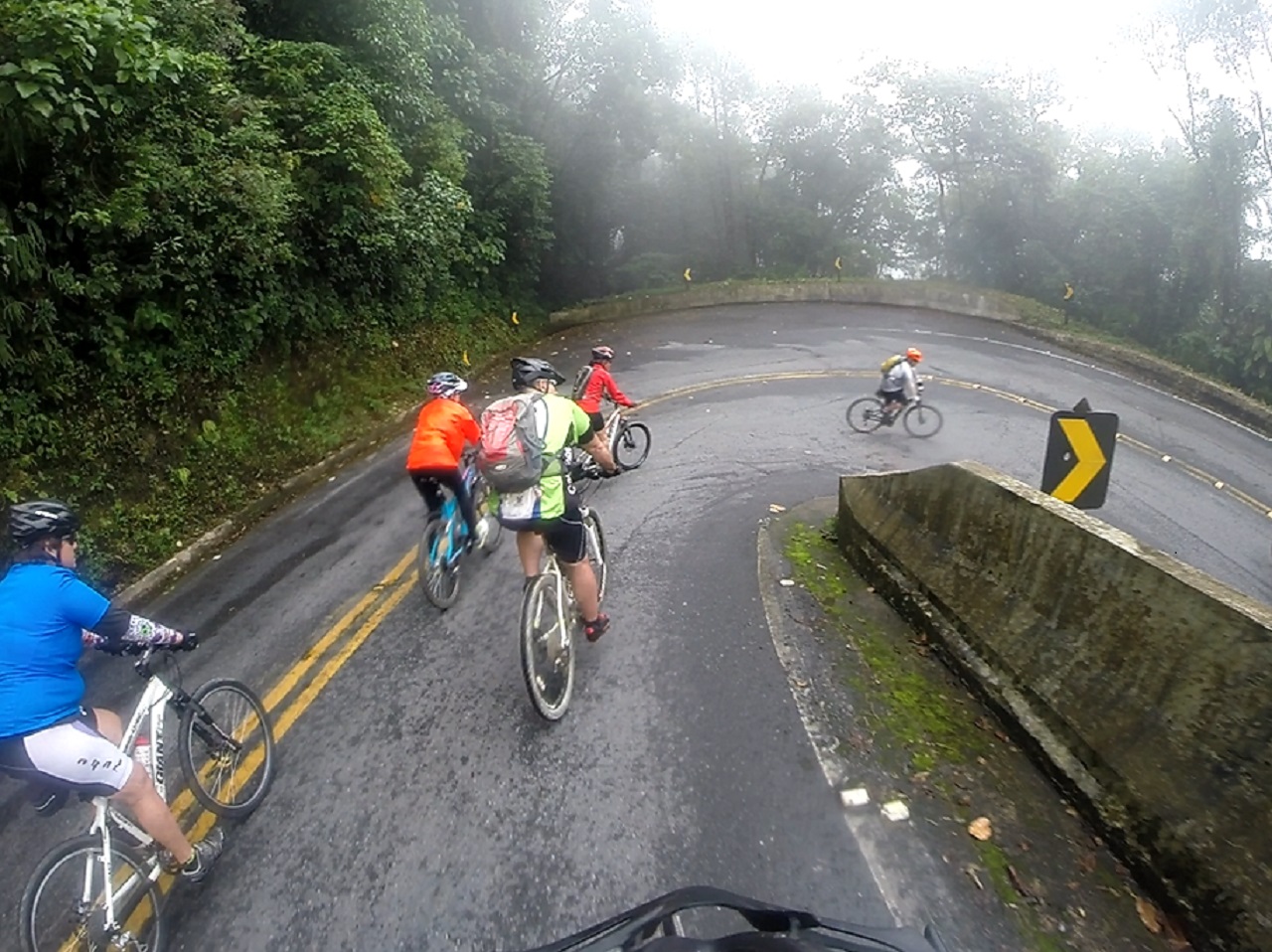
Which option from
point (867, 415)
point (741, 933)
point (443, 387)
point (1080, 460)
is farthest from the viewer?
point (867, 415)

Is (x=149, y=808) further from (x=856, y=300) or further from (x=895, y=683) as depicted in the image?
(x=856, y=300)

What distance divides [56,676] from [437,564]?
3.50m

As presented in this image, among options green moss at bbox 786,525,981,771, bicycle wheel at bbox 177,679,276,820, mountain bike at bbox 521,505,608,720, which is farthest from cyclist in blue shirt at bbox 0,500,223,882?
green moss at bbox 786,525,981,771

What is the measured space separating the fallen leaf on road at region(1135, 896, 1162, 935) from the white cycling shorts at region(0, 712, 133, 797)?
4677 mm

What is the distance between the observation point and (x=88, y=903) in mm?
3510

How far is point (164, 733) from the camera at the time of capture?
5.36 meters

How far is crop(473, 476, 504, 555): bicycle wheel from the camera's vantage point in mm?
7621

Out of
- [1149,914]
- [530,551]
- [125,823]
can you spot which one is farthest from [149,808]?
[1149,914]

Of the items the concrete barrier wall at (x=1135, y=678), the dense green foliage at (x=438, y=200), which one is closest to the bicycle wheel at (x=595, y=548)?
the concrete barrier wall at (x=1135, y=678)

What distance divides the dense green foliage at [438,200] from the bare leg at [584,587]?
545cm

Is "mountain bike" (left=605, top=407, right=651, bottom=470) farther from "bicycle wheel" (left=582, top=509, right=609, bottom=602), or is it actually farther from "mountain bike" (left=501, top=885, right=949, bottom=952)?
"mountain bike" (left=501, top=885, right=949, bottom=952)

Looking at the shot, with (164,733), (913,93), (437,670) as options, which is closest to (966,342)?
(913,93)

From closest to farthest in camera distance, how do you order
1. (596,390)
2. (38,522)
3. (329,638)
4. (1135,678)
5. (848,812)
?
(38,522) → (1135,678) → (848,812) → (329,638) → (596,390)

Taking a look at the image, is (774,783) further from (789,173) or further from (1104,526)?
(789,173)
